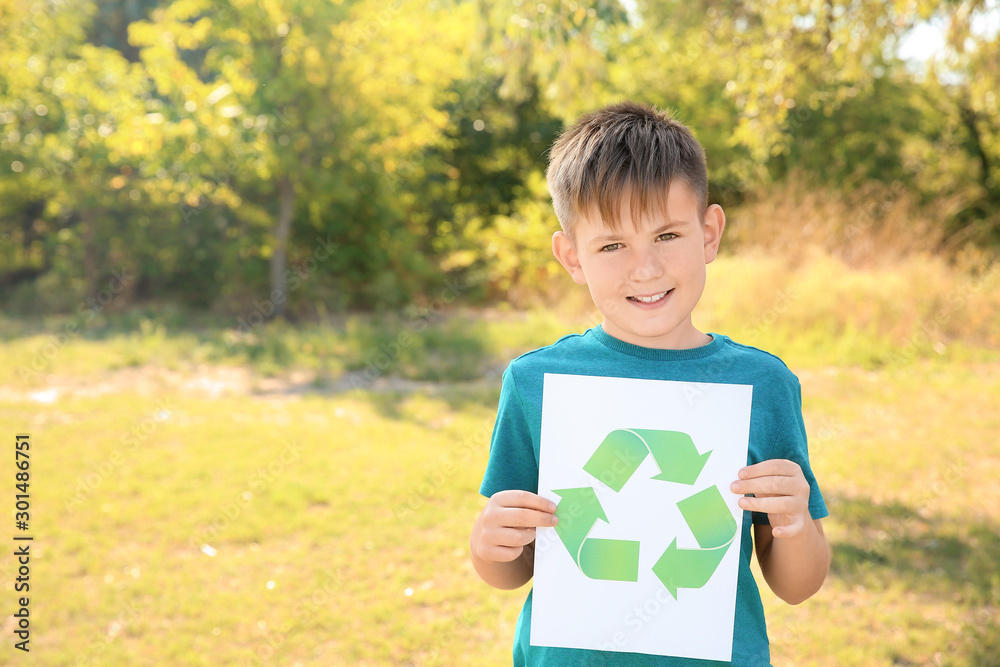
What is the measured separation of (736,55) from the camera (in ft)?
16.2

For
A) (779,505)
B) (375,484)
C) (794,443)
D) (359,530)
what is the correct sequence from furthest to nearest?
(375,484), (359,530), (794,443), (779,505)

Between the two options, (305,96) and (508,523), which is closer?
(508,523)

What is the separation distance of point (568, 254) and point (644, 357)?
0.25 metres

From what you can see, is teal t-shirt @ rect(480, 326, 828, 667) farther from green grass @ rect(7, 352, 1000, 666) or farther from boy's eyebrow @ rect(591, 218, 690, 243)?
green grass @ rect(7, 352, 1000, 666)

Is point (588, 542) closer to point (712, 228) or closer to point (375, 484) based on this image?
point (712, 228)

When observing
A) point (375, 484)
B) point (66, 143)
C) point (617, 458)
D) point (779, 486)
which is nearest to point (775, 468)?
point (779, 486)

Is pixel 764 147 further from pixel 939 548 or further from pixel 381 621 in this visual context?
pixel 381 621

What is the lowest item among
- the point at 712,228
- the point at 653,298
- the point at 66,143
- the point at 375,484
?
the point at 375,484

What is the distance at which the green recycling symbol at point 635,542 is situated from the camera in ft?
4.03

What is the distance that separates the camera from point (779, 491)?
1.17 meters

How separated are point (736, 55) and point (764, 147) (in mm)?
751

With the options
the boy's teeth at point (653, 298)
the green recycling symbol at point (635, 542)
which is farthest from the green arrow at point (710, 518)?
the boy's teeth at point (653, 298)

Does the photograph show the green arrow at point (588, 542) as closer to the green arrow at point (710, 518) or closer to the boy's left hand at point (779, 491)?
the green arrow at point (710, 518)

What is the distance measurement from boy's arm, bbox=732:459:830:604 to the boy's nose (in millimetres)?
365
